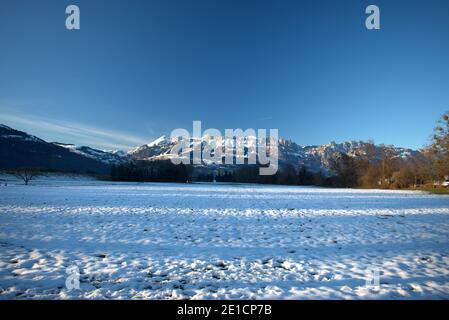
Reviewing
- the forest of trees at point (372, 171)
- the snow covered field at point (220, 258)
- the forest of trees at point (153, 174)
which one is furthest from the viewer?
the forest of trees at point (153, 174)

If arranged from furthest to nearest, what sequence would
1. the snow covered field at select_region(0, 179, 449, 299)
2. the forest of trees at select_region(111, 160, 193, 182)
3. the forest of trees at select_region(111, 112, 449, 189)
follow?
the forest of trees at select_region(111, 160, 193, 182)
the forest of trees at select_region(111, 112, 449, 189)
the snow covered field at select_region(0, 179, 449, 299)

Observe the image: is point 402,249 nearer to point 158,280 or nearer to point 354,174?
point 158,280

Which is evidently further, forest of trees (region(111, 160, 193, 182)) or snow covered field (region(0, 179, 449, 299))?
forest of trees (region(111, 160, 193, 182))

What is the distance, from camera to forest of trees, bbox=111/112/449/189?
42719 mm

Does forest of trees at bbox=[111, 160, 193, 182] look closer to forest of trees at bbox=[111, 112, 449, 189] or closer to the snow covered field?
forest of trees at bbox=[111, 112, 449, 189]

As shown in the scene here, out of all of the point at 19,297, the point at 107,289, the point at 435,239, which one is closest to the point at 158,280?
the point at 107,289

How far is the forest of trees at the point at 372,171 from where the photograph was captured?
4272 centimetres

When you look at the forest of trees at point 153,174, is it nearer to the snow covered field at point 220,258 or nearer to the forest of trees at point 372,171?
the forest of trees at point 372,171

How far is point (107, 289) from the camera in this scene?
589cm

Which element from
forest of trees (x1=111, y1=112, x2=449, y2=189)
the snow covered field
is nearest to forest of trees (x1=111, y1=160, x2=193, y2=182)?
forest of trees (x1=111, y1=112, x2=449, y2=189)

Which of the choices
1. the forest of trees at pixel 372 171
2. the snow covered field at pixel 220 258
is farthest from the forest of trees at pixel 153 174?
the snow covered field at pixel 220 258

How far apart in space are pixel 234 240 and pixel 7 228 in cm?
1119

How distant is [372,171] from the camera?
7544cm

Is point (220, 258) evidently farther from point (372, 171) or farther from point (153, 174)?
point (153, 174)
